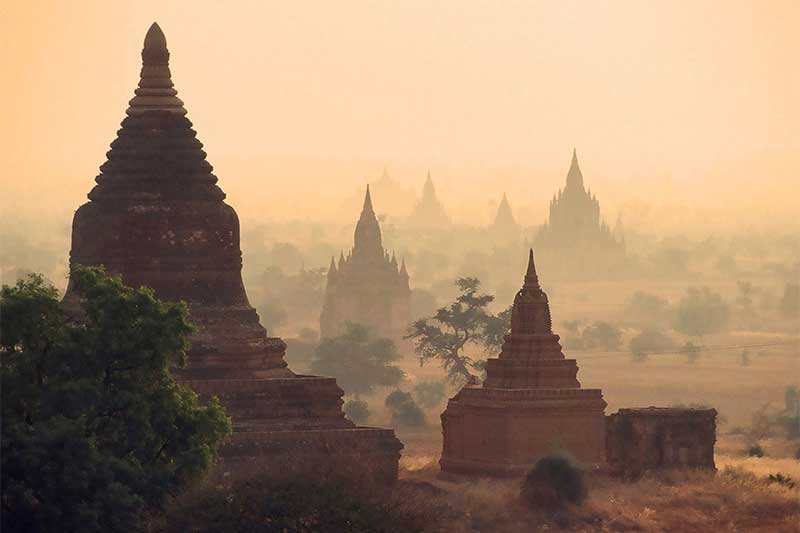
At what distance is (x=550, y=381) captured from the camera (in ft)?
193

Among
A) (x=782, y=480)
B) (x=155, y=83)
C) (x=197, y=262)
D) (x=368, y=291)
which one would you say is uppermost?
(x=368, y=291)

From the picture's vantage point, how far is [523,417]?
57.5 meters

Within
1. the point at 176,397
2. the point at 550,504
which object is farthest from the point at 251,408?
the point at 176,397

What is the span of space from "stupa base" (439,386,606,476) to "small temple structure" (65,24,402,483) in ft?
14.4

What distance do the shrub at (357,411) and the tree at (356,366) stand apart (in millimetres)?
10121

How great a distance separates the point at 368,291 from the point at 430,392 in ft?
119

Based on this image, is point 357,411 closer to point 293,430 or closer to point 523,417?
point 523,417

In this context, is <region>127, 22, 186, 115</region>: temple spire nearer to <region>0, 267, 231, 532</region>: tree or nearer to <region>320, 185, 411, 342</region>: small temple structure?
<region>0, 267, 231, 532</region>: tree

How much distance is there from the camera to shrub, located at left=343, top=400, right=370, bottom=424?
8906cm

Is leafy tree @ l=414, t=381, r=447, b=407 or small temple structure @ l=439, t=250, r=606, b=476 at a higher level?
leafy tree @ l=414, t=381, r=447, b=407

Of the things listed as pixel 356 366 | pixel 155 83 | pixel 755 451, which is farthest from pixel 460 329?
pixel 155 83

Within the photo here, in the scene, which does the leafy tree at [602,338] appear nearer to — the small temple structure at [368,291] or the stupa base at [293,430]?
the small temple structure at [368,291]

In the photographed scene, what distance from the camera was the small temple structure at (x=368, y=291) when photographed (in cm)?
13600

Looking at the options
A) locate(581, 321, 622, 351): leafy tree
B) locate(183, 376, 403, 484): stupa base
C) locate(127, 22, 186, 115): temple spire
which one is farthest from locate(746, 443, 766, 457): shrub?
locate(581, 321, 622, 351): leafy tree
